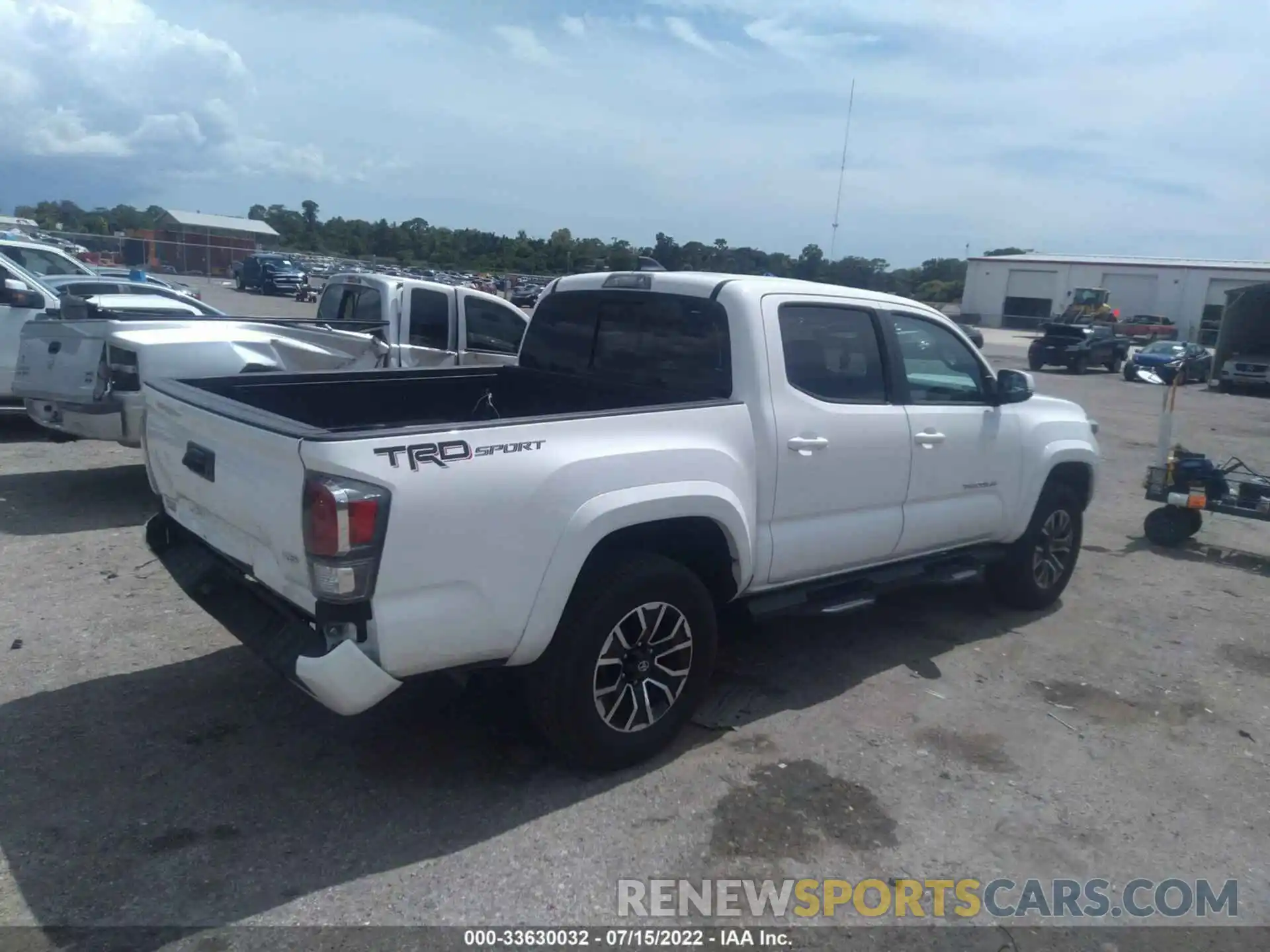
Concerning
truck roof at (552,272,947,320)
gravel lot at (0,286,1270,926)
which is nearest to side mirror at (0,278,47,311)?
gravel lot at (0,286,1270,926)

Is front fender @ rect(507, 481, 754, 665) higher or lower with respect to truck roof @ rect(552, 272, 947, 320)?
lower

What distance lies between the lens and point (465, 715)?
459cm

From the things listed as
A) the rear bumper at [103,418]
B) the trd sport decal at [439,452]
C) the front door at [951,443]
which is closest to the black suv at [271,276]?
the rear bumper at [103,418]

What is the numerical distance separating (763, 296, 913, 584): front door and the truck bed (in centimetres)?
45

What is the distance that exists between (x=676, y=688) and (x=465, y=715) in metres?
1.03

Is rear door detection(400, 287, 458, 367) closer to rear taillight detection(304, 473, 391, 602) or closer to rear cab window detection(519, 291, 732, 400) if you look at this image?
rear cab window detection(519, 291, 732, 400)

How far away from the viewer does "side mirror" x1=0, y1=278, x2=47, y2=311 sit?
32.5 feet

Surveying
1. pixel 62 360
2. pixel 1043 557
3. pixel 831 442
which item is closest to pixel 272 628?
pixel 831 442

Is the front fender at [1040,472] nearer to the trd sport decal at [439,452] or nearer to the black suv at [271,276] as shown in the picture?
the trd sport decal at [439,452]

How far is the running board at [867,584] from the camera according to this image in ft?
15.4

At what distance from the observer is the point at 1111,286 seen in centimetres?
5988

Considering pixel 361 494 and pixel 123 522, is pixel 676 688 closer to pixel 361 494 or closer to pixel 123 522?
pixel 361 494

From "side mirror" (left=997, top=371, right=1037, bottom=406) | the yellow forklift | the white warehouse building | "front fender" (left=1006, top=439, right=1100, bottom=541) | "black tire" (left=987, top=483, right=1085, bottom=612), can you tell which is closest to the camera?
"side mirror" (left=997, top=371, right=1037, bottom=406)

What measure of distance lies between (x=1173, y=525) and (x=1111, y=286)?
190 ft
